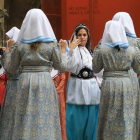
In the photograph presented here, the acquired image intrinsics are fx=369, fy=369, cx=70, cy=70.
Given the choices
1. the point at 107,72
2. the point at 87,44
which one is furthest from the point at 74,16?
the point at 107,72

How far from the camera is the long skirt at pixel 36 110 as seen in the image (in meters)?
4.29

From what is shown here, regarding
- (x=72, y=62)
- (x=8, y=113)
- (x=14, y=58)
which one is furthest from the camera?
(x=72, y=62)

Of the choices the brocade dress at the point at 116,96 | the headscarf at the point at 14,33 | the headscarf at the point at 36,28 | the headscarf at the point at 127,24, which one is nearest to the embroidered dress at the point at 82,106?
the headscarf at the point at 127,24

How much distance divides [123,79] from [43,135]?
1.26 meters

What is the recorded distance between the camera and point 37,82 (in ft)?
14.4

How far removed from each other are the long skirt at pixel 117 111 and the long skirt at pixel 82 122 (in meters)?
0.92

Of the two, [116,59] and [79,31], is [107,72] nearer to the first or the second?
[116,59]

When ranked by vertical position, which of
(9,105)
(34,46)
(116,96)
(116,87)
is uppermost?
(34,46)

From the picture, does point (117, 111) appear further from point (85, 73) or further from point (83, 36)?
point (83, 36)

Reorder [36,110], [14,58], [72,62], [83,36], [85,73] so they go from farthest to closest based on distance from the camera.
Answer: [83,36] < [85,73] < [72,62] < [14,58] < [36,110]

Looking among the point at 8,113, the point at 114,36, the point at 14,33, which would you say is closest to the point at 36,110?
the point at 8,113

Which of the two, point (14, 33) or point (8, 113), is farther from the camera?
point (14, 33)

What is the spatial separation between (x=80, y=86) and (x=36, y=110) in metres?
1.51

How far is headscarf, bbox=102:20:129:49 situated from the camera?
463 centimetres
